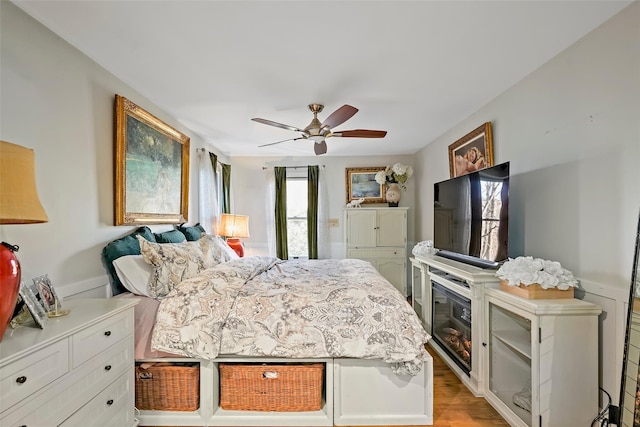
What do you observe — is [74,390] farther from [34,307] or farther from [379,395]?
[379,395]

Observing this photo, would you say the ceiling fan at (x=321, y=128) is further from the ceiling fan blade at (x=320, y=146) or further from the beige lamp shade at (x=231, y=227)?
the beige lamp shade at (x=231, y=227)

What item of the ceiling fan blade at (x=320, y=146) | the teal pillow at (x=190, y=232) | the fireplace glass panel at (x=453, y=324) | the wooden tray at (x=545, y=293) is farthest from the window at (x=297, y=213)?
the wooden tray at (x=545, y=293)

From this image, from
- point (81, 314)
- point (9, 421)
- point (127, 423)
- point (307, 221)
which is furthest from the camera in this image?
point (307, 221)

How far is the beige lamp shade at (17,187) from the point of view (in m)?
1.09

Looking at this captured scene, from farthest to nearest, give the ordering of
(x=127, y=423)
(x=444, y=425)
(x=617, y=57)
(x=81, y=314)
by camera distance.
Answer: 1. (x=444, y=425)
2. (x=127, y=423)
3. (x=617, y=57)
4. (x=81, y=314)

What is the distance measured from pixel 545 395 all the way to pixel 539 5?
2.15 meters

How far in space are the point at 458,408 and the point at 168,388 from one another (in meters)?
2.04

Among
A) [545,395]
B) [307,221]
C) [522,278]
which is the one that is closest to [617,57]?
[522,278]

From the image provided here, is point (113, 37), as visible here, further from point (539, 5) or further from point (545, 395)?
point (545, 395)

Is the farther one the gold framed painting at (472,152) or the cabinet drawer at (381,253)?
the cabinet drawer at (381,253)

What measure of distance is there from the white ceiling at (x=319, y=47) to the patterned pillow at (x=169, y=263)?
53.0 inches

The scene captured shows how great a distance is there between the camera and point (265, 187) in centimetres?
526

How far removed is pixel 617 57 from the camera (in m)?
1.62

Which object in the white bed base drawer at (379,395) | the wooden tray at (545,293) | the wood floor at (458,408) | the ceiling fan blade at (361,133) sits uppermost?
the ceiling fan blade at (361,133)
